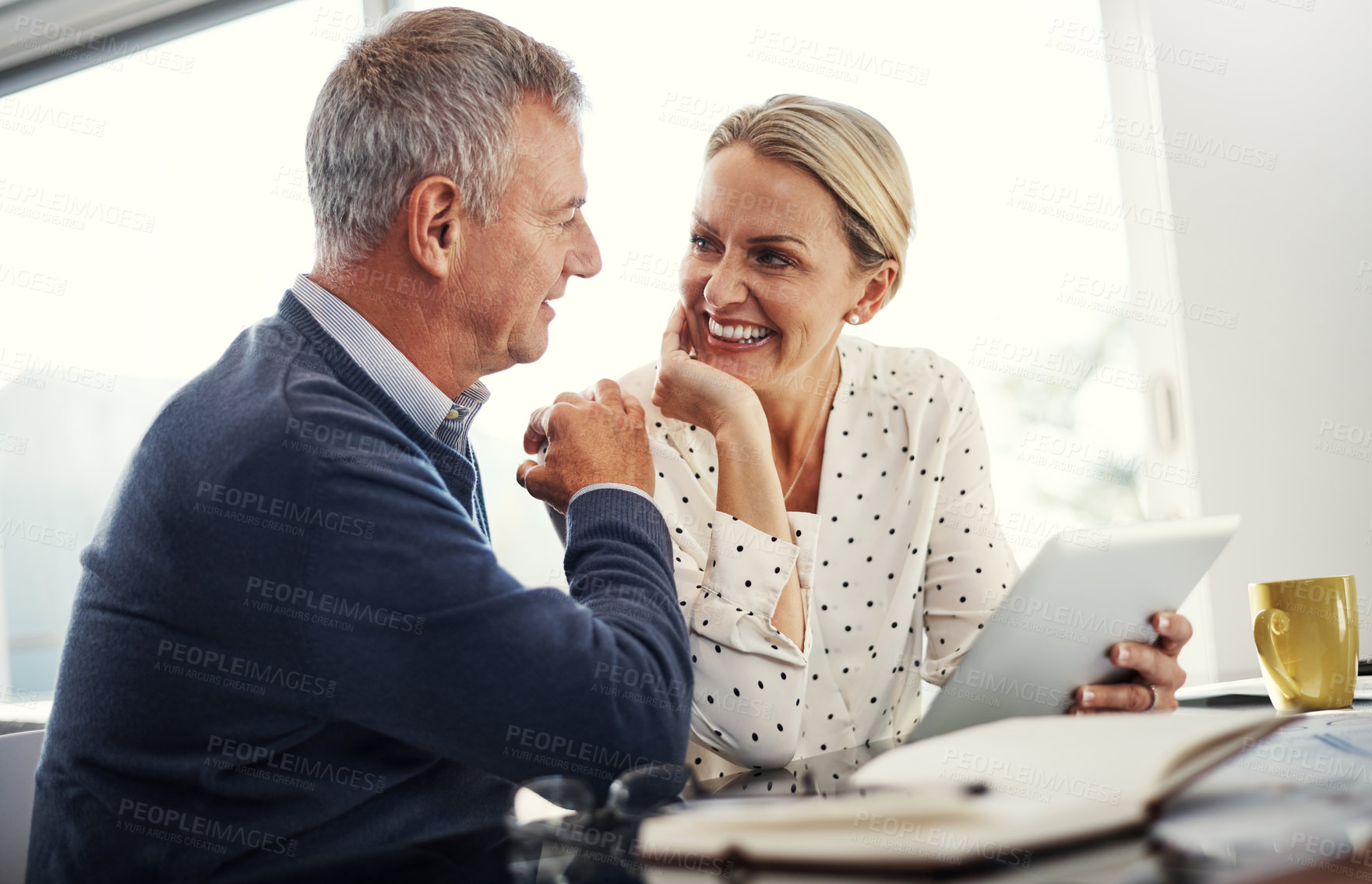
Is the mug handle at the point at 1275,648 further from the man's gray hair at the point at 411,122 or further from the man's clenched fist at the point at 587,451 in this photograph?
the man's gray hair at the point at 411,122

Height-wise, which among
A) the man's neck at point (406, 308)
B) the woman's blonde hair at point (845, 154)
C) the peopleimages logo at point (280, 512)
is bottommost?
the peopleimages logo at point (280, 512)

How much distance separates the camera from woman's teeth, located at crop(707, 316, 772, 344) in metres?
1.61

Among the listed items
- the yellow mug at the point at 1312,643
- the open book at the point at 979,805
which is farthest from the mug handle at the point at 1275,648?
the open book at the point at 979,805

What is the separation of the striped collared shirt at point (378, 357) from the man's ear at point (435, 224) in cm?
11

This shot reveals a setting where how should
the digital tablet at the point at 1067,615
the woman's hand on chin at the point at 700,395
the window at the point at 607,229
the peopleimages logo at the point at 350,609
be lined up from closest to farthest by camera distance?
the peopleimages logo at the point at 350,609
the digital tablet at the point at 1067,615
the woman's hand on chin at the point at 700,395
the window at the point at 607,229

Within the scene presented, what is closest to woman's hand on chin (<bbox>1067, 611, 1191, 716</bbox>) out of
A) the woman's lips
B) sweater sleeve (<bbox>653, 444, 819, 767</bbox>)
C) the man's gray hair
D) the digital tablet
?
the digital tablet

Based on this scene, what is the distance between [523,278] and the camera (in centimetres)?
111

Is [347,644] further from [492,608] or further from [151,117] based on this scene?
[151,117]

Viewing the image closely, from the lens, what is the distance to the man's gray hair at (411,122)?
1050mm

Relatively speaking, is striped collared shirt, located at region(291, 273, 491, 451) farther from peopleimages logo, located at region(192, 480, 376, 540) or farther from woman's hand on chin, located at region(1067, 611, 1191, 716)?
woman's hand on chin, located at region(1067, 611, 1191, 716)

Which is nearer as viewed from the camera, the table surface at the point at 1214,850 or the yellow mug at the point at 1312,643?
the table surface at the point at 1214,850

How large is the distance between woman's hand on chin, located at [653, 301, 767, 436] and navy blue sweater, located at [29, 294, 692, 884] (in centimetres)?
54

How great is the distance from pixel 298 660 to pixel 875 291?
126cm

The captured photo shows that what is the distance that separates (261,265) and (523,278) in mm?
2417
